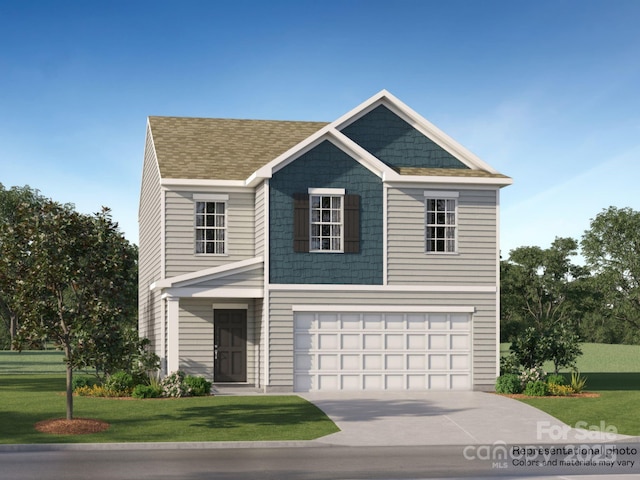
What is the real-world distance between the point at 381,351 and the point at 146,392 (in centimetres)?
→ 761

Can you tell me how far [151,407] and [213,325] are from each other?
21.2 feet

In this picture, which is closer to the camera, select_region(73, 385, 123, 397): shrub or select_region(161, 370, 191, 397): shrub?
select_region(161, 370, 191, 397): shrub

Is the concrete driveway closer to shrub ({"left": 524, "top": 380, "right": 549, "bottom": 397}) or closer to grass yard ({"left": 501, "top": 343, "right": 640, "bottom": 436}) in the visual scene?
grass yard ({"left": 501, "top": 343, "right": 640, "bottom": 436})

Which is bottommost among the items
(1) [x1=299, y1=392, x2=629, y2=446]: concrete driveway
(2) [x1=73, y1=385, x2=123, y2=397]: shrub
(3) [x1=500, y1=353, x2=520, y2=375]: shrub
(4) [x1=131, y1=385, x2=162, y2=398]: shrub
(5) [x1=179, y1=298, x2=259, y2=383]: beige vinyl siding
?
(1) [x1=299, y1=392, x2=629, y2=446]: concrete driveway

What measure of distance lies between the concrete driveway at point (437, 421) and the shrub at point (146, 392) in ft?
14.2

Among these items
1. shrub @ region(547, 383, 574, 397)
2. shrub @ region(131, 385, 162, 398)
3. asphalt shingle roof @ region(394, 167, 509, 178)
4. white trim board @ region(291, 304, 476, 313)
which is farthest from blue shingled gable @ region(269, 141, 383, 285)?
shrub @ region(547, 383, 574, 397)

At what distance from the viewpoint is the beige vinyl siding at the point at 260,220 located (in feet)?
97.9

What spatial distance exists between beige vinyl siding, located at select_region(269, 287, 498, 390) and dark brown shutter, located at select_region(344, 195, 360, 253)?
56.4 inches

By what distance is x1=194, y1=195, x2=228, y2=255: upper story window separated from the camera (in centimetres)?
3147

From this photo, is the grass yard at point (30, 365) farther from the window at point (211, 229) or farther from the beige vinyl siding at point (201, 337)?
the window at point (211, 229)

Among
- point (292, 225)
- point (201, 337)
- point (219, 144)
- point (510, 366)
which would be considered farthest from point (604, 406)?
point (219, 144)

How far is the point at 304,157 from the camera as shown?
29781 millimetres

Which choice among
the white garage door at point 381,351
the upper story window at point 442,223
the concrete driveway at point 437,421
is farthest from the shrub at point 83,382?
the upper story window at point 442,223

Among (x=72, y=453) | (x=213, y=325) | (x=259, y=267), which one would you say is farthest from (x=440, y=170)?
(x=72, y=453)
